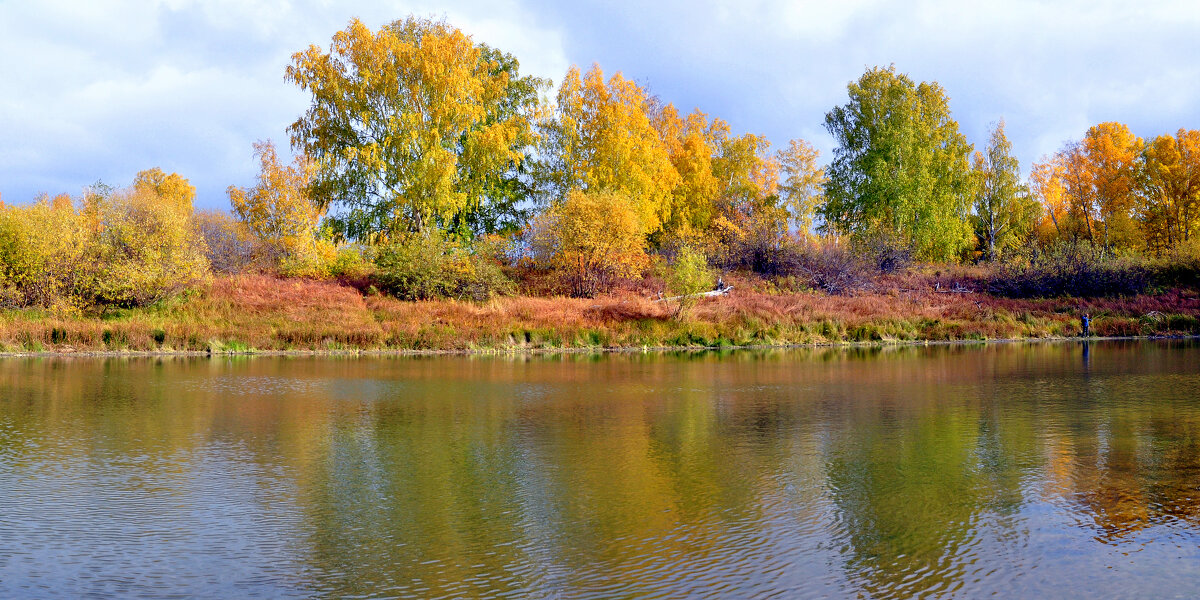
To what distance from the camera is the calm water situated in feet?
24.7

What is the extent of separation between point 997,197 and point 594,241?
3964 centimetres

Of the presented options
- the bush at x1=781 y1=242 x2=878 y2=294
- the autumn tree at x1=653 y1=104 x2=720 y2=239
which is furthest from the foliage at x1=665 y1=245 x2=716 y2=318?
the autumn tree at x1=653 y1=104 x2=720 y2=239

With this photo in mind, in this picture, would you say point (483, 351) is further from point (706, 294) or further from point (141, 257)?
point (141, 257)

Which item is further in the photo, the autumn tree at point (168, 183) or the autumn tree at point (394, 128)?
the autumn tree at point (168, 183)

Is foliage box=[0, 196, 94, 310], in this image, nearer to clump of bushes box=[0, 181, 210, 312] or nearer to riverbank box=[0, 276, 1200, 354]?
clump of bushes box=[0, 181, 210, 312]

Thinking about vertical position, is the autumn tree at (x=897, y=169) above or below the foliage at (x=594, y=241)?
above

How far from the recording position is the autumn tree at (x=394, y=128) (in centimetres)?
4928

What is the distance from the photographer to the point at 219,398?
19.7 m

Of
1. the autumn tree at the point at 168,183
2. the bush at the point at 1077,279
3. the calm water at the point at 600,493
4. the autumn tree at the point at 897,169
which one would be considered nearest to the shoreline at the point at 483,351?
the bush at the point at 1077,279

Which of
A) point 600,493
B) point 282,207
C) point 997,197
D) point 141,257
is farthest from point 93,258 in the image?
point 997,197

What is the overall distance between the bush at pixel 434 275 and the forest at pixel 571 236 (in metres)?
0.15

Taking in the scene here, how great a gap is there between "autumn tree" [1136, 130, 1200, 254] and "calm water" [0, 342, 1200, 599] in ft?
173

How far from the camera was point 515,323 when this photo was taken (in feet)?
129

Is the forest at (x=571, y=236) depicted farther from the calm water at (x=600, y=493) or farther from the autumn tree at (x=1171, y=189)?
the calm water at (x=600, y=493)
